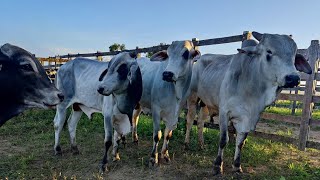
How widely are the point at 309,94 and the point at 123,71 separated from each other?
12.1 ft

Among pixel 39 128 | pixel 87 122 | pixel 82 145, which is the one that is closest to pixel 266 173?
pixel 82 145

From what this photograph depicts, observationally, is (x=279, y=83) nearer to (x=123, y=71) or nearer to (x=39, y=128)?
(x=123, y=71)

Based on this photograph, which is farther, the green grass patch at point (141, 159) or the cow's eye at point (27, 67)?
the green grass patch at point (141, 159)

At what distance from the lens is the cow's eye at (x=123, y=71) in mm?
4954

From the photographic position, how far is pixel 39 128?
852 centimetres

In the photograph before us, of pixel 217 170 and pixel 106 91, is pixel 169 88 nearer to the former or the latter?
pixel 106 91

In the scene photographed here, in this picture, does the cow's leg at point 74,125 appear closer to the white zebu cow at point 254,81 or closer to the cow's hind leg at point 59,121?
the cow's hind leg at point 59,121

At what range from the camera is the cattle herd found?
380 centimetres

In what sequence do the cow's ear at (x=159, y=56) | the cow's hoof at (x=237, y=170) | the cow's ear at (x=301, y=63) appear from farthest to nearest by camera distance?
the cow's ear at (x=159, y=56), the cow's hoof at (x=237, y=170), the cow's ear at (x=301, y=63)

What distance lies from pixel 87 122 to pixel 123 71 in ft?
14.2

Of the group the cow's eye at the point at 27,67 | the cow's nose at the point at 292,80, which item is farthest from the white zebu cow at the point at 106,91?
the cow's nose at the point at 292,80

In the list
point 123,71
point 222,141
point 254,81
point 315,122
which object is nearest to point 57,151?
point 123,71

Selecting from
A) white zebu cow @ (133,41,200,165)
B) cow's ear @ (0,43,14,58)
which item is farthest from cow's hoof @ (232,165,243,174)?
cow's ear @ (0,43,14,58)

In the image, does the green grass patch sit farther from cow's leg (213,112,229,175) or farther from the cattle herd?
the cattle herd
